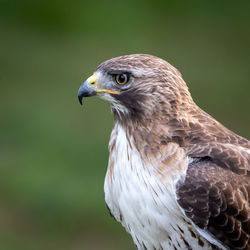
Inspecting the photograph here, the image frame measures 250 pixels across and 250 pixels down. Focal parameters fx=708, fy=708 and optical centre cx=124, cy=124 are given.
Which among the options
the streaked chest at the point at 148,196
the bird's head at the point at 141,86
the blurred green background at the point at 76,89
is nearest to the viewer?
the streaked chest at the point at 148,196

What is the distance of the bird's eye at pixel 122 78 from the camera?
4949mm

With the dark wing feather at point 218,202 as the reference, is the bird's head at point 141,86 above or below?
above

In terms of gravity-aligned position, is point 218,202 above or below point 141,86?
below

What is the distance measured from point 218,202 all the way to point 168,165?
0.42 meters

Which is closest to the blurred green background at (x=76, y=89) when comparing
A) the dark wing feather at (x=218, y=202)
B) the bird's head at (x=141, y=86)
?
the bird's head at (x=141, y=86)

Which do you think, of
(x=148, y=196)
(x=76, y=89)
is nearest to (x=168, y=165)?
(x=148, y=196)

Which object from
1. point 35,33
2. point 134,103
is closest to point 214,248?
point 134,103

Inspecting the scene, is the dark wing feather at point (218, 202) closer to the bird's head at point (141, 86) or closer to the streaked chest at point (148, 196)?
the streaked chest at point (148, 196)

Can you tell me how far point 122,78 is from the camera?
16.3 ft

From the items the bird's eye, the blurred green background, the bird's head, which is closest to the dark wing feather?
the bird's head

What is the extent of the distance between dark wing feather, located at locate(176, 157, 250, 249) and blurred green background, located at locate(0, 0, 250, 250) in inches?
157

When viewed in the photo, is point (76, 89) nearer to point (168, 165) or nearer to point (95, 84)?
point (95, 84)

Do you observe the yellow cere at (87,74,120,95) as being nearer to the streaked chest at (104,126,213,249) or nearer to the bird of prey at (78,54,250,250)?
the bird of prey at (78,54,250,250)

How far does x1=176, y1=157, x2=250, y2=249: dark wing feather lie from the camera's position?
4539 millimetres
